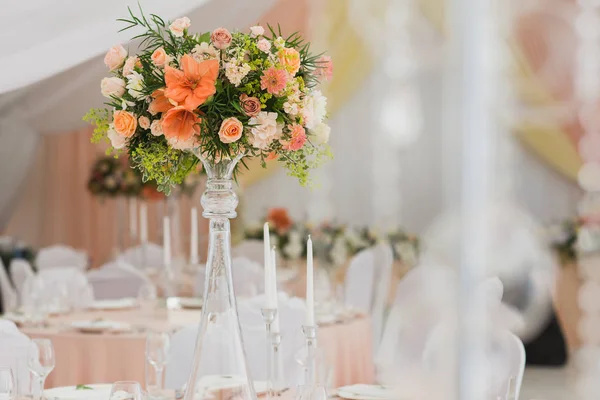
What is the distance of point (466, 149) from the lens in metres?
0.88

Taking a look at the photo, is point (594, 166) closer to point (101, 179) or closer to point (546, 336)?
point (546, 336)

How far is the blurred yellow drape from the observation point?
7176mm

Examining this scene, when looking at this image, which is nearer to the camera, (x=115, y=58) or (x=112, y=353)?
(x=115, y=58)

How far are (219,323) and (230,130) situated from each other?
379mm

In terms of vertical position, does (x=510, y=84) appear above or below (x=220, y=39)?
above

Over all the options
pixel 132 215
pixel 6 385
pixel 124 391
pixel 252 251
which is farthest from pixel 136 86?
pixel 132 215

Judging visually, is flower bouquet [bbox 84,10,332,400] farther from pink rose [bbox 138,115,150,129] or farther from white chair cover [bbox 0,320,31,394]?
white chair cover [bbox 0,320,31,394]

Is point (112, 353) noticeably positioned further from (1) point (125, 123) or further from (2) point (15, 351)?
(1) point (125, 123)

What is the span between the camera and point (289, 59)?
5.63 feet

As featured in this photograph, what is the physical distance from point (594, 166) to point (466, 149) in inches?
264

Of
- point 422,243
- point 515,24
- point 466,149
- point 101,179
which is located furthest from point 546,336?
point 466,149

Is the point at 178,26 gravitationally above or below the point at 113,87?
above

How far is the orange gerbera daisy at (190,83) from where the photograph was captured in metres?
1.59

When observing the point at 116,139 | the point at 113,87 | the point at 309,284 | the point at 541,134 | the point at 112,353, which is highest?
the point at 541,134
